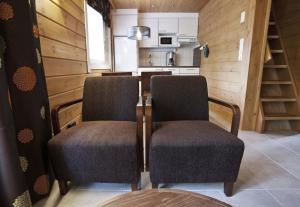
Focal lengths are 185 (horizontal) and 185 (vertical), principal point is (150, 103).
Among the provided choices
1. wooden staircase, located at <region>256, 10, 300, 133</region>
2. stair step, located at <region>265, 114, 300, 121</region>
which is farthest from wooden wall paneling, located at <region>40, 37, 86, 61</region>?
stair step, located at <region>265, 114, 300, 121</region>

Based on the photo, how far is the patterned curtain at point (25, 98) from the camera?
1015 millimetres

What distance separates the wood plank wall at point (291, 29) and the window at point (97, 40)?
3.24 meters

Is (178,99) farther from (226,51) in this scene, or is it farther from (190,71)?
(190,71)

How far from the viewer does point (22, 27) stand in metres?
1.11

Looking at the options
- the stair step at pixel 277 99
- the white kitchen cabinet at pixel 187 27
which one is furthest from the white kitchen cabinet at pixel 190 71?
the stair step at pixel 277 99

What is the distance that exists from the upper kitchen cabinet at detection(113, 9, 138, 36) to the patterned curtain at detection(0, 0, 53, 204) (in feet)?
12.6

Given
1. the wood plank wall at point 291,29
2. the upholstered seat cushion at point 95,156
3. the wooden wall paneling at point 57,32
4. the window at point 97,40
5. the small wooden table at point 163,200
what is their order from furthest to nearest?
the window at point 97,40, the wood plank wall at point 291,29, the wooden wall paneling at point 57,32, the upholstered seat cushion at point 95,156, the small wooden table at point 163,200

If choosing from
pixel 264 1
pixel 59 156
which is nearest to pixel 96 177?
pixel 59 156

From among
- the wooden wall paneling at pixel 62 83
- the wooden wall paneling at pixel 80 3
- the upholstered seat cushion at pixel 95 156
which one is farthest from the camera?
the wooden wall paneling at pixel 80 3

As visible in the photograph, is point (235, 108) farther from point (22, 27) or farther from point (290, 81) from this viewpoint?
point (290, 81)

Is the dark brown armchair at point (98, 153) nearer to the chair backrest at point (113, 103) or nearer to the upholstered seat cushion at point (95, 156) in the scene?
the upholstered seat cushion at point (95, 156)

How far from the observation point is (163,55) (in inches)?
221

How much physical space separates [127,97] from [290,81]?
256 cm

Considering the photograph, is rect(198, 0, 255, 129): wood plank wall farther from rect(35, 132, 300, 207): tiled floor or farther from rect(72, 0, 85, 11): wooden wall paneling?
rect(72, 0, 85, 11): wooden wall paneling
